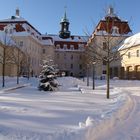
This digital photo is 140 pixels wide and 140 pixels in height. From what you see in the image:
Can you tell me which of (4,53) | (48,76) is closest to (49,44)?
(4,53)

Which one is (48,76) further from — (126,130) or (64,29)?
(64,29)

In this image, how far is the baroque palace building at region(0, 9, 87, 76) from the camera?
65438 mm

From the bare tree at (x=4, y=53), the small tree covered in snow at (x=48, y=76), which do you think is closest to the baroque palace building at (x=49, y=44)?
the bare tree at (x=4, y=53)

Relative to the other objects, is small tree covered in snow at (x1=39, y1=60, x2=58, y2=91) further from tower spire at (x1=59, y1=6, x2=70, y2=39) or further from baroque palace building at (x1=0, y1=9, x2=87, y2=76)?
tower spire at (x1=59, y1=6, x2=70, y2=39)

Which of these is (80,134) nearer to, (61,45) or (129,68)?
(129,68)

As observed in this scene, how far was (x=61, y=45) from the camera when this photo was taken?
93.9 m

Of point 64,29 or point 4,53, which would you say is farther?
point 64,29

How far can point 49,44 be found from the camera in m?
85.4

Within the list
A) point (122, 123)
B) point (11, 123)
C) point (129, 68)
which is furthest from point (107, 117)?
point (129, 68)

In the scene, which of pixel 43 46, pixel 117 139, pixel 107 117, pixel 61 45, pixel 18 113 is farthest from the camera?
pixel 61 45

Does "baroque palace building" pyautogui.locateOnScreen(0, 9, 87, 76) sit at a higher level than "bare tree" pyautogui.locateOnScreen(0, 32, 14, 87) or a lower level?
higher

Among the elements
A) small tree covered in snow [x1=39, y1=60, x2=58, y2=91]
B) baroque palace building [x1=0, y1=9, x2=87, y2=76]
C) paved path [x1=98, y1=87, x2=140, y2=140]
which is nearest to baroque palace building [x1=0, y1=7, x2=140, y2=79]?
baroque palace building [x1=0, y1=9, x2=87, y2=76]

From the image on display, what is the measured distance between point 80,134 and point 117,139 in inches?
61.8

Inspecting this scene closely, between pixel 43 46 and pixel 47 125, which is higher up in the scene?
pixel 43 46
